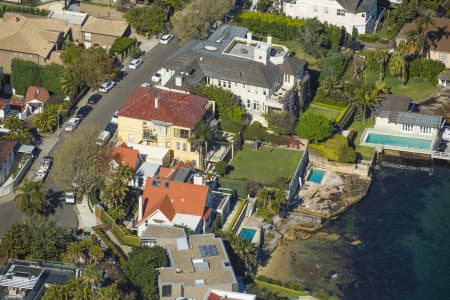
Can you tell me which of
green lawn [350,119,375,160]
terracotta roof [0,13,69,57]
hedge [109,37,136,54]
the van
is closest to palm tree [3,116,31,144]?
the van

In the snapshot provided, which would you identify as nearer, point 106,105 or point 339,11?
point 106,105

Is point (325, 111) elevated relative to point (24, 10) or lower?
lower

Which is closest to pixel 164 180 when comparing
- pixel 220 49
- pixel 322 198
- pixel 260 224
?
pixel 260 224

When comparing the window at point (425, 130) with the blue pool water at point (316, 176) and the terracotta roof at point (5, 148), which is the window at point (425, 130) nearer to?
the blue pool water at point (316, 176)

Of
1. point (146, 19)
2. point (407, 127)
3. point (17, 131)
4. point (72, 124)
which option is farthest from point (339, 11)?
point (17, 131)

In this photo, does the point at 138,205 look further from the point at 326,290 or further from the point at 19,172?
the point at 326,290

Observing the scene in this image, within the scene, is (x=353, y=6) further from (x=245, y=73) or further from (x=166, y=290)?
(x=166, y=290)

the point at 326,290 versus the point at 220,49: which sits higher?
the point at 220,49

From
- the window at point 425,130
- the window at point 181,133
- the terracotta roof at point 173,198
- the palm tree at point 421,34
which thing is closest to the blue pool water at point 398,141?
the window at point 425,130
